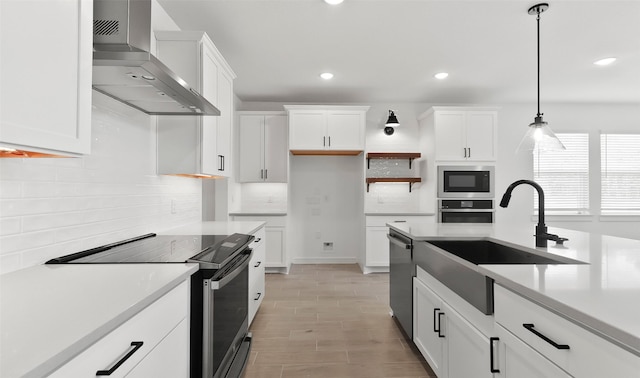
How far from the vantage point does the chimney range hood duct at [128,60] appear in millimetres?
1341

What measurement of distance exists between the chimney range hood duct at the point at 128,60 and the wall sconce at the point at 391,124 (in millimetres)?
3458

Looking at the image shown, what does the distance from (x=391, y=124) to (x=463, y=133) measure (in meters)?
1.04

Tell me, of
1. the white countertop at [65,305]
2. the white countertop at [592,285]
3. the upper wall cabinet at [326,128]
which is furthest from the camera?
the upper wall cabinet at [326,128]

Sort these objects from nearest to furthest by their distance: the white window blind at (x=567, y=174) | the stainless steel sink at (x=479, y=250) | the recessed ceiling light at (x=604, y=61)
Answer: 1. the stainless steel sink at (x=479, y=250)
2. the recessed ceiling light at (x=604, y=61)
3. the white window blind at (x=567, y=174)

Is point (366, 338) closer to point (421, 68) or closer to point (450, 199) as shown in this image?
point (450, 199)

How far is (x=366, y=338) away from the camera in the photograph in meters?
2.63

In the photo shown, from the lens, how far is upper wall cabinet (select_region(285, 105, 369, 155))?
464cm

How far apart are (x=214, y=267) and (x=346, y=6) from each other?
220 centimetres

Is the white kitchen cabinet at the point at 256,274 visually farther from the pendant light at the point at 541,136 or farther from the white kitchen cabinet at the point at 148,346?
the pendant light at the point at 541,136

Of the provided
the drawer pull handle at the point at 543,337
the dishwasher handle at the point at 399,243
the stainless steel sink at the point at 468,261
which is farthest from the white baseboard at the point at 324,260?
the drawer pull handle at the point at 543,337

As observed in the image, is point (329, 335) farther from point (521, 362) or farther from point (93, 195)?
point (93, 195)

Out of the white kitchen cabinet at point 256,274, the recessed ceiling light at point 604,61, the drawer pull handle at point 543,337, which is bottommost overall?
the white kitchen cabinet at point 256,274

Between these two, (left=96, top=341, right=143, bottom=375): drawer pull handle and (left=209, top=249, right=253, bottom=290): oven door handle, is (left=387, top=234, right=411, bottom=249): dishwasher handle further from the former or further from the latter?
(left=96, top=341, right=143, bottom=375): drawer pull handle

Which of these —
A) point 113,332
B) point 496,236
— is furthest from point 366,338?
point 113,332
